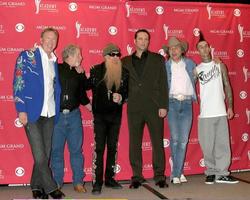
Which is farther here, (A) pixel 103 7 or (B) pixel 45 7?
(A) pixel 103 7

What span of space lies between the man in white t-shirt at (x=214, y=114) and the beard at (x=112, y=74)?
3.51 ft

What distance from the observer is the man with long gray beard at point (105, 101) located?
439 cm

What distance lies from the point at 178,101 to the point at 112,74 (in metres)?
0.92

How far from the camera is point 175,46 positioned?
4750 millimetres

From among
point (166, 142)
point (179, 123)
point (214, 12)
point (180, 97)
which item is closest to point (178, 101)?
point (180, 97)

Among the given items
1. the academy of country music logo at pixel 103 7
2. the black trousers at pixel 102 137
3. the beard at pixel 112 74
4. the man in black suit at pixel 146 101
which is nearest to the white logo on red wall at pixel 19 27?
the academy of country music logo at pixel 103 7

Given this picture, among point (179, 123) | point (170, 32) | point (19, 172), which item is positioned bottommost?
point (19, 172)

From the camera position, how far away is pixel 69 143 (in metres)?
4.46

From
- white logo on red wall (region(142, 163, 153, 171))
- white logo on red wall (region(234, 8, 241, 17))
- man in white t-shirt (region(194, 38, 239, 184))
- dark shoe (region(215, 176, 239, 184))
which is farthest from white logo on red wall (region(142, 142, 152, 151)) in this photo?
white logo on red wall (region(234, 8, 241, 17))

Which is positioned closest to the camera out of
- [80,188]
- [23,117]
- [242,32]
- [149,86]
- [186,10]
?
[23,117]

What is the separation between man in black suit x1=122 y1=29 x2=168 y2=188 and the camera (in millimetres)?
4609

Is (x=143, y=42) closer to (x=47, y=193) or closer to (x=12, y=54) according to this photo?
(x=12, y=54)

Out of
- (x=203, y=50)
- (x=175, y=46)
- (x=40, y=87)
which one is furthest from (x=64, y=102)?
(x=203, y=50)

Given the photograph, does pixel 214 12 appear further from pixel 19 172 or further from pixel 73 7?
pixel 19 172
